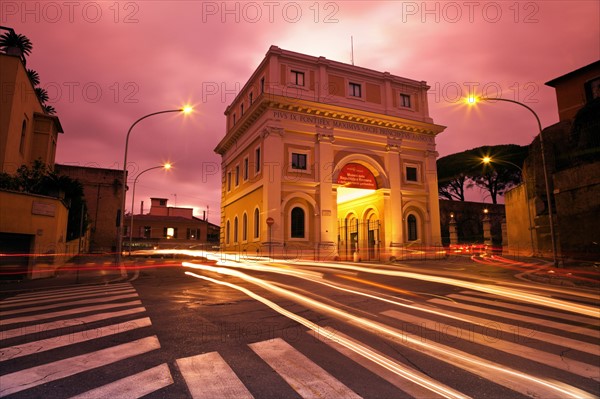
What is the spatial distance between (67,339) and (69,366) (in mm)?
1381

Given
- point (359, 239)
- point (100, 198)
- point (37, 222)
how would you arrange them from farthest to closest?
point (100, 198) < point (359, 239) < point (37, 222)

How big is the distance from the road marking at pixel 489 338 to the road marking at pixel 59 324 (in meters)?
5.27

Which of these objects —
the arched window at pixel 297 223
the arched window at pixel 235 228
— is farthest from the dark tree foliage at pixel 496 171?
the arched window at pixel 235 228

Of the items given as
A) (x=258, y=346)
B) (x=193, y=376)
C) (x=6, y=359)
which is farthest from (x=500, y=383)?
(x=6, y=359)

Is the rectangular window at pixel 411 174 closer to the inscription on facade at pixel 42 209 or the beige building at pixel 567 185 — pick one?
the beige building at pixel 567 185

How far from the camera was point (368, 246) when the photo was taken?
112 feet

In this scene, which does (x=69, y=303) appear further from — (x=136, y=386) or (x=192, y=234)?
(x=192, y=234)

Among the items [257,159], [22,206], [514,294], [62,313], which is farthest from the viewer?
[257,159]

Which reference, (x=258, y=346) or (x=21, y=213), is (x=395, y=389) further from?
(x=21, y=213)

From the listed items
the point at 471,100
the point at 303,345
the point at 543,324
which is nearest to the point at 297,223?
the point at 471,100

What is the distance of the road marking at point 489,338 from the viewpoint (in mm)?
4762

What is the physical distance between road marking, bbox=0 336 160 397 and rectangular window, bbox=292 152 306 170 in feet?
83.3

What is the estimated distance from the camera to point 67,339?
222 inches

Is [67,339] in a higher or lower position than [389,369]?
higher
